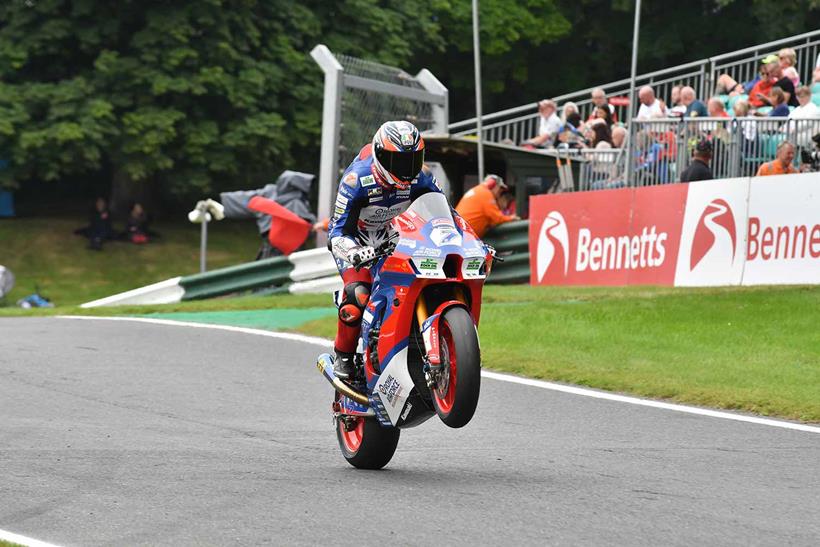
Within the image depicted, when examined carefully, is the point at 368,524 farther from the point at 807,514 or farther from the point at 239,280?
the point at 239,280

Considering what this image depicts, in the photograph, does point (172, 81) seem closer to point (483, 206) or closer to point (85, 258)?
point (85, 258)

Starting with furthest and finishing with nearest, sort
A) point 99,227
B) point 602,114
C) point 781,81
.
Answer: point 99,227
point 602,114
point 781,81

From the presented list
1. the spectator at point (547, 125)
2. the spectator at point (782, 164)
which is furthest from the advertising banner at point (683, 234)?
the spectator at point (547, 125)

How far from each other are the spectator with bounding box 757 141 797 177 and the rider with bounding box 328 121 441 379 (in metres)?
8.89

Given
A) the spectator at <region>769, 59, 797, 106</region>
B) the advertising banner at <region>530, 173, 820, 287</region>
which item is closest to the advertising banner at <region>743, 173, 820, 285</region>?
the advertising banner at <region>530, 173, 820, 287</region>

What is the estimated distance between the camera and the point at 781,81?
60.9ft

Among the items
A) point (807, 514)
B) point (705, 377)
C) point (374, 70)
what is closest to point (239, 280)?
point (374, 70)

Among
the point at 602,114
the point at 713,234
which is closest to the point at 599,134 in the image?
the point at 602,114

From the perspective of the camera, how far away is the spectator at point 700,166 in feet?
54.4

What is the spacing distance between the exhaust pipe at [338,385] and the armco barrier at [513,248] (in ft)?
34.6

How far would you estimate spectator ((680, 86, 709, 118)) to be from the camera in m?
18.9

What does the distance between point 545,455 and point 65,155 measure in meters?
23.2

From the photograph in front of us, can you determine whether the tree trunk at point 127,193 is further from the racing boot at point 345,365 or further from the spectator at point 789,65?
the racing boot at point 345,365

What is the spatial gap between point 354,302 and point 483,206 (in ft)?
33.9
